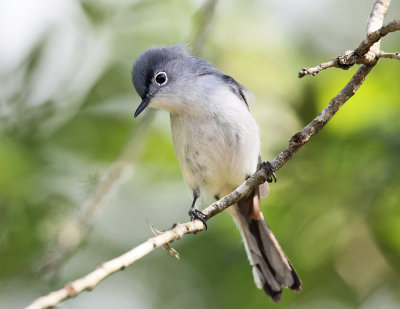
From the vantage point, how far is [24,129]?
4.07 meters

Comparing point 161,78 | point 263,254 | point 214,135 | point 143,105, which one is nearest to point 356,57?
point 214,135

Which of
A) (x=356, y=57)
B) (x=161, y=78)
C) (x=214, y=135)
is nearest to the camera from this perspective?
(x=356, y=57)

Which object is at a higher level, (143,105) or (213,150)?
(143,105)

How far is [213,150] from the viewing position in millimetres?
4051

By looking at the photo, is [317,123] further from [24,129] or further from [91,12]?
[91,12]

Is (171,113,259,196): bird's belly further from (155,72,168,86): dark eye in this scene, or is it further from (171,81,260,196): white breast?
(155,72,168,86): dark eye

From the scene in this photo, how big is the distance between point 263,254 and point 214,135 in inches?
40.3

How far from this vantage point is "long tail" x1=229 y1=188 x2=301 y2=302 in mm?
3977

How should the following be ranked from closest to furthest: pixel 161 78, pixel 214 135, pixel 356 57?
pixel 356 57 → pixel 214 135 → pixel 161 78

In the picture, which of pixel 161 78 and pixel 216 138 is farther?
pixel 161 78

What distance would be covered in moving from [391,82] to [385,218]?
3.23 feet

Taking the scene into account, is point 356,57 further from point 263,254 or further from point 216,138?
point 263,254

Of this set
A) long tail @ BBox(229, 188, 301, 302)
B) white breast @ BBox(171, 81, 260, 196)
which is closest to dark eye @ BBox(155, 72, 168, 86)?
white breast @ BBox(171, 81, 260, 196)

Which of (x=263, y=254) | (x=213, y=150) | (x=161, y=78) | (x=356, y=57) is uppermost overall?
(x=161, y=78)
